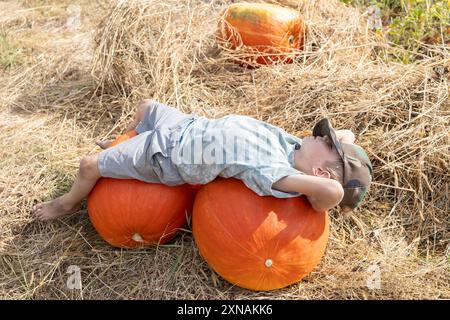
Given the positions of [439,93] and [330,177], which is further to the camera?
[439,93]

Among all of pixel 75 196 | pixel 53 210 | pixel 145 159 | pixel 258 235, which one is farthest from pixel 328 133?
pixel 53 210

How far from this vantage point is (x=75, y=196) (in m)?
2.92

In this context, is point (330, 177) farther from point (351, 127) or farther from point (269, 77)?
point (269, 77)

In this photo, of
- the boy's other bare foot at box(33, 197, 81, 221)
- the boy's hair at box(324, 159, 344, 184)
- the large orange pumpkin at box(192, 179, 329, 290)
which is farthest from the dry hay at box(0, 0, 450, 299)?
the boy's hair at box(324, 159, 344, 184)

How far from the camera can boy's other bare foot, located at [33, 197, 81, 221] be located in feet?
9.93

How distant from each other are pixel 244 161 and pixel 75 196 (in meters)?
0.99

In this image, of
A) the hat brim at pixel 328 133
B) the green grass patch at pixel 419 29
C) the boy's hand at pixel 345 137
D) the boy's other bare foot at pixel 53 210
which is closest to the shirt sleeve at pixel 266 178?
the hat brim at pixel 328 133

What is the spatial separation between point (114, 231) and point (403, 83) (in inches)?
83.4

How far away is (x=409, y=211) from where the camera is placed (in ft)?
10.5

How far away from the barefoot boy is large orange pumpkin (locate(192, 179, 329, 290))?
0.07m

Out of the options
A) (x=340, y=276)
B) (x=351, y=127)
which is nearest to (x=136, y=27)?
(x=351, y=127)

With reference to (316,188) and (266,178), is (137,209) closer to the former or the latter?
(266,178)

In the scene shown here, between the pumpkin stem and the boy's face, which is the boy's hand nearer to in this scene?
the boy's face

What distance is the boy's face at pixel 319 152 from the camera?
265cm
